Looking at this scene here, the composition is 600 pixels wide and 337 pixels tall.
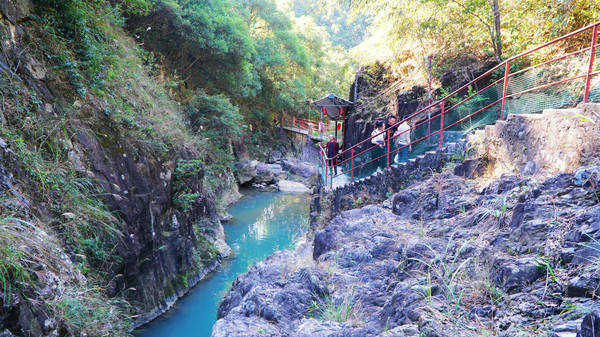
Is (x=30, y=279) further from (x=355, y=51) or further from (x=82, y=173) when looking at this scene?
(x=355, y=51)

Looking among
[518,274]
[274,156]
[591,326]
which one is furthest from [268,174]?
[591,326]

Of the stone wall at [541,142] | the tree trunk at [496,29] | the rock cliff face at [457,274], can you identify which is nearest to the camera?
the rock cliff face at [457,274]

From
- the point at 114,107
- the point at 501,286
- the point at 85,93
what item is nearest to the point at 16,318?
the point at 501,286

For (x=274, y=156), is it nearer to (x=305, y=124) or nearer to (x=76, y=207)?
(x=305, y=124)

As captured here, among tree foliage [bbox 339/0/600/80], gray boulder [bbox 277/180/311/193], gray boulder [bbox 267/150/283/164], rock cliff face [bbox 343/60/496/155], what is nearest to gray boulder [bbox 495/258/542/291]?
tree foliage [bbox 339/0/600/80]

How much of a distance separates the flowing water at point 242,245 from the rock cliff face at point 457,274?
3124mm

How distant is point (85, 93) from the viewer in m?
5.81

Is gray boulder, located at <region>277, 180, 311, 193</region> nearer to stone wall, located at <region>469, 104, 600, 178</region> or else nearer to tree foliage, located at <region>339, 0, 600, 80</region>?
tree foliage, located at <region>339, 0, 600, 80</region>

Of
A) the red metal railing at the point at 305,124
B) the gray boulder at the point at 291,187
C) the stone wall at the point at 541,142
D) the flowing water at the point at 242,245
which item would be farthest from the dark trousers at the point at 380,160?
the red metal railing at the point at 305,124

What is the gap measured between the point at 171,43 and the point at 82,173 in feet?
37.6

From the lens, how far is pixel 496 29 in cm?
916

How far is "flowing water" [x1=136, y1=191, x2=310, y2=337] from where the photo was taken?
6.98 metres

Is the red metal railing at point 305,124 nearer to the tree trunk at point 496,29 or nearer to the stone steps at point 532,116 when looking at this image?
the tree trunk at point 496,29

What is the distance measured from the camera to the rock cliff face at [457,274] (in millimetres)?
1970
